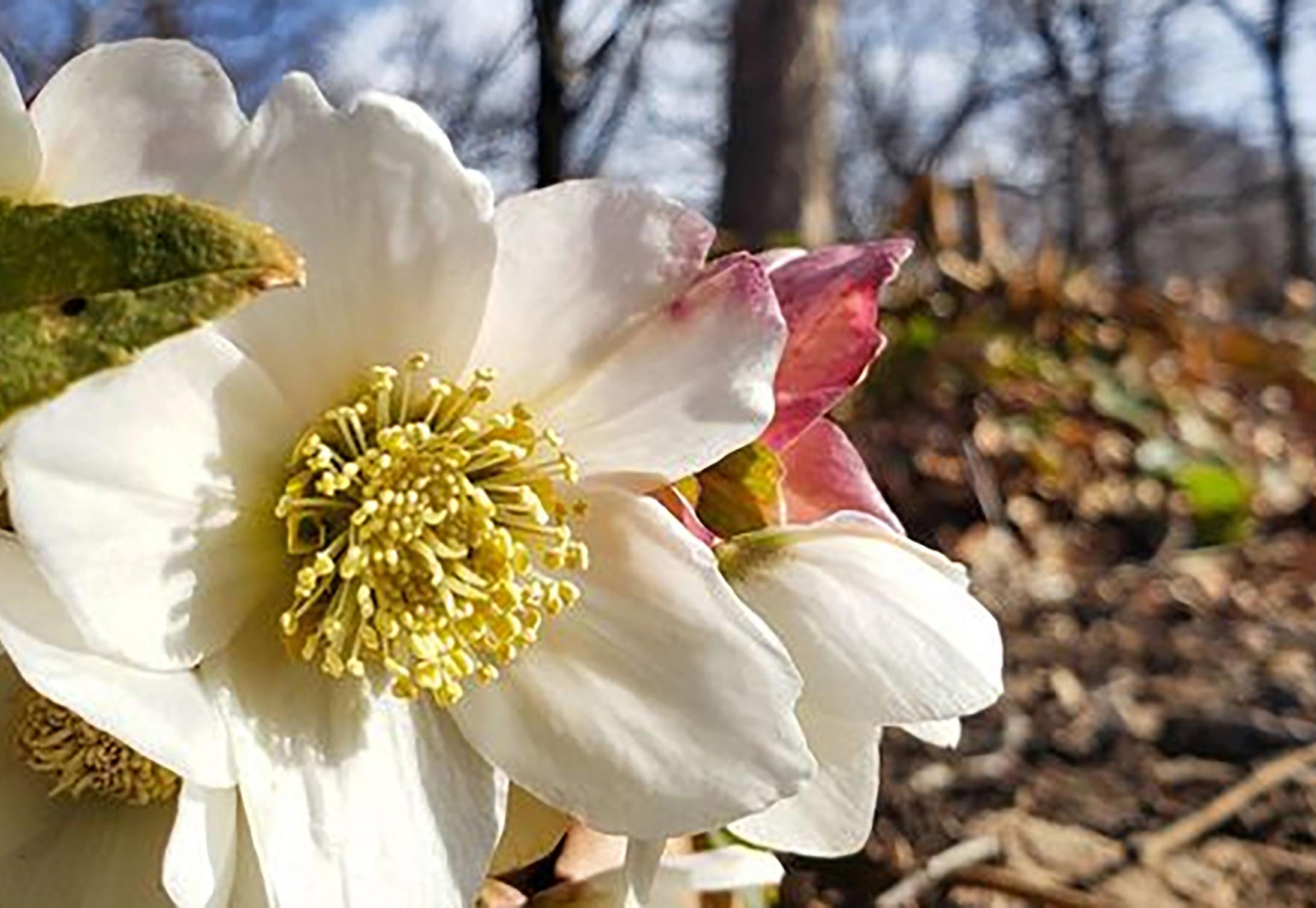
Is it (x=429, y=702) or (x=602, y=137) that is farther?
(x=602, y=137)

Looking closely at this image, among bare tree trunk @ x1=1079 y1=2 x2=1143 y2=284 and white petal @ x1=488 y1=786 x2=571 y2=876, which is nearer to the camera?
white petal @ x1=488 y1=786 x2=571 y2=876

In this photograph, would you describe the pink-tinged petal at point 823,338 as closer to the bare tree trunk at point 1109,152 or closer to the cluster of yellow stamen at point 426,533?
the cluster of yellow stamen at point 426,533

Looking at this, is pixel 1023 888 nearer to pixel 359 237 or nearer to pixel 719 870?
pixel 719 870

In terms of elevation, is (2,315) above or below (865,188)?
above

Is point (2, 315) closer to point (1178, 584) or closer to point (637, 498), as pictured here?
point (637, 498)

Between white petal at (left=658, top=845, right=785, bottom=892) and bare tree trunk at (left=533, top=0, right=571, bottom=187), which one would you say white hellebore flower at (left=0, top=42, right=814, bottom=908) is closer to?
white petal at (left=658, top=845, right=785, bottom=892)

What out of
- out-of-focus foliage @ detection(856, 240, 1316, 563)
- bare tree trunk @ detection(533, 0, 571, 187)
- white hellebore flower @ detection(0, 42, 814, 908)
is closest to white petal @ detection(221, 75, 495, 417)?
white hellebore flower @ detection(0, 42, 814, 908)

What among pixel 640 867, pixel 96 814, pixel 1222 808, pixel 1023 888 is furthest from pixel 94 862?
pixel 1222 808

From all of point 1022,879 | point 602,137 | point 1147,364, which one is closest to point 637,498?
point 1022,879
